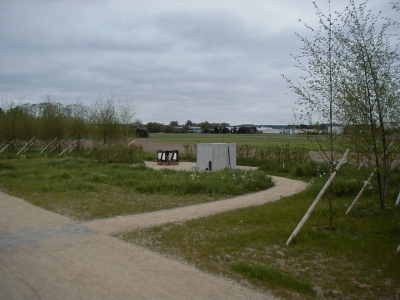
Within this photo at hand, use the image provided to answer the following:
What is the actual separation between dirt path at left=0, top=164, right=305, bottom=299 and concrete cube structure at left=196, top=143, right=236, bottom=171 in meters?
9.18

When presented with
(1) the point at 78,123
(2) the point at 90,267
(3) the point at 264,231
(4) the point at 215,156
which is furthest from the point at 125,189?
(1) the point at 78,123

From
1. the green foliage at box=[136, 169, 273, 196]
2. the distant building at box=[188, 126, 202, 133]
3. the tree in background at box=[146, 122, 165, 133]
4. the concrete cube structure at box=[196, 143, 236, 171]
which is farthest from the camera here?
the distant building at box=[188, 126, 202, 133]

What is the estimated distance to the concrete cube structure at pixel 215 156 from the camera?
17.9 metres


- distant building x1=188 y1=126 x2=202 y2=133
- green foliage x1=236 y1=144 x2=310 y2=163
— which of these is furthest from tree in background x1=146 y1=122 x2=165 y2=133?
green foliage x1=236 y1=144 x2=310 y2=163

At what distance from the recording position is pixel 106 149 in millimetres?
21844

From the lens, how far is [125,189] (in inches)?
504

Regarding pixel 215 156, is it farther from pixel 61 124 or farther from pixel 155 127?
pixel 155 127

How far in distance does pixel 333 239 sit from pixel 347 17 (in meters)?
4.22

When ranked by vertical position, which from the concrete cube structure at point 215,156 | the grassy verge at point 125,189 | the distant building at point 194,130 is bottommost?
the grassy verge at point 125,189

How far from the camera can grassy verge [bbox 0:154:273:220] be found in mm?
10117

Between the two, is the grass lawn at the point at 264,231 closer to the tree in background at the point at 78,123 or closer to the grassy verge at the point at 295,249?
the grassy verge at the point at 295,249

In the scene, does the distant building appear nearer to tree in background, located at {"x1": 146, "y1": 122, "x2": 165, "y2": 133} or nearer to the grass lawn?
tree in background, located at {"x1": 146, "y1": 122, "x2": 165, "y2": 133}

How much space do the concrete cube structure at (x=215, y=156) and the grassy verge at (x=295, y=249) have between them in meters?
8.54

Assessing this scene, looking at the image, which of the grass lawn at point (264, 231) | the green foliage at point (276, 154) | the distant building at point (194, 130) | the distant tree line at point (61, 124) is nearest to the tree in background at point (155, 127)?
the distant building at point (194, 130)
